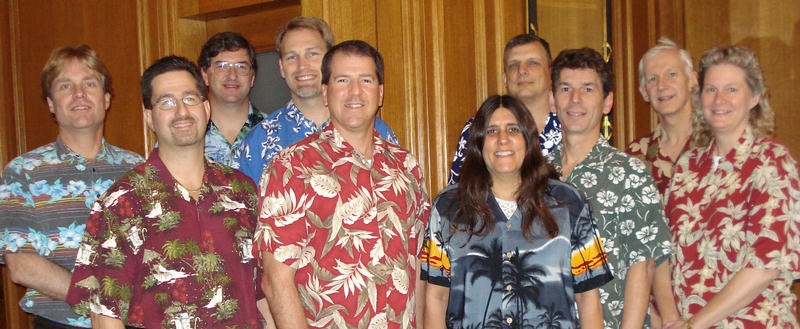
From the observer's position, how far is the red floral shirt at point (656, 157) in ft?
8.71

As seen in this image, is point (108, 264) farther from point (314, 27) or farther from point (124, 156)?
point (314, 27)

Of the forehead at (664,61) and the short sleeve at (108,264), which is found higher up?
the forehead at (664,61)

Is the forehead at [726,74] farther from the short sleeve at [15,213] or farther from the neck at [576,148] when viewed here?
the short sleeve at [15,213]

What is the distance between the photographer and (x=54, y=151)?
265 centimetres

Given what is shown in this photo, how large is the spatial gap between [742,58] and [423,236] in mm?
1206

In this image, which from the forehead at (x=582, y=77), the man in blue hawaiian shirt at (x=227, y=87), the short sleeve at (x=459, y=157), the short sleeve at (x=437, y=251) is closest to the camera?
the short sleeve at (x=437, y=251)

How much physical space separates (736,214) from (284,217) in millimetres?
1416

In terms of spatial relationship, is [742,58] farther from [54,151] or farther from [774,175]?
[54,151]

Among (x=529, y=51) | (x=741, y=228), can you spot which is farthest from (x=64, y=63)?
(x=741, y=228)

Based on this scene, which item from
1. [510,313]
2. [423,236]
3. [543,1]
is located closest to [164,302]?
[423,236]

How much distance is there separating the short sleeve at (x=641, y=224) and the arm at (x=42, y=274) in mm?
1912

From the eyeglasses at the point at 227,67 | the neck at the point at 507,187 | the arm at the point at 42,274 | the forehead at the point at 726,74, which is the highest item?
the eyeglasses at the point at 227,67

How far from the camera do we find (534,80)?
3.02 meters

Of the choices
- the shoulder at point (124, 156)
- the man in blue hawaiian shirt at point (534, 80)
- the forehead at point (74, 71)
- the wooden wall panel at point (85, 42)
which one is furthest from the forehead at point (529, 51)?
the wooden wall panel at point (85, 42)
